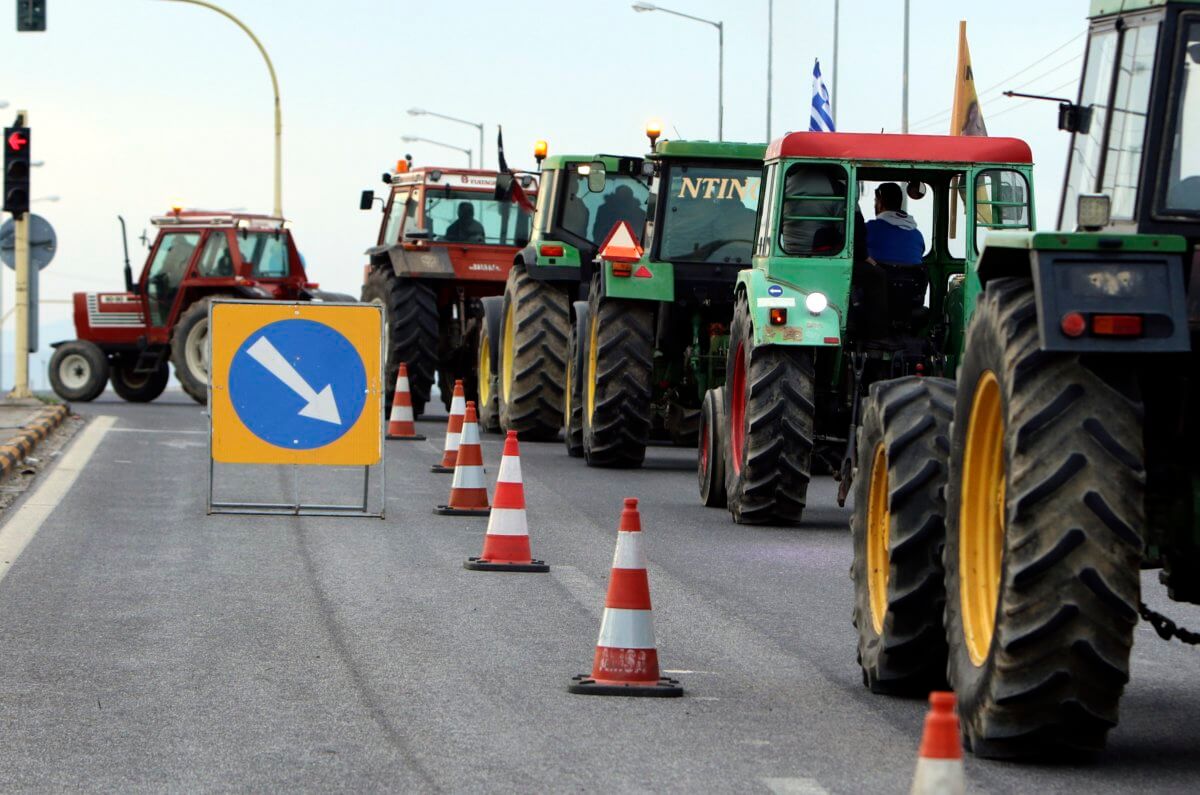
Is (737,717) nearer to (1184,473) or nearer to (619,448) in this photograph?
(1184,473)

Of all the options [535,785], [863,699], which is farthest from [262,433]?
[535,785]

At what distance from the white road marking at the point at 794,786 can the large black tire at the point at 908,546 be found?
1.39 m

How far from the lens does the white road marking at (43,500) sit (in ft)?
42.9

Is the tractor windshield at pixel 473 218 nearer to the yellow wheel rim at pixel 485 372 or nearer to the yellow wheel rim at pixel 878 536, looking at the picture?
the yellow wheel rim at pixel 485 372

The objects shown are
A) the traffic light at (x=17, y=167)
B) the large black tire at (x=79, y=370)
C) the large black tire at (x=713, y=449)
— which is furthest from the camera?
the large black tire at (x=79, y=370)

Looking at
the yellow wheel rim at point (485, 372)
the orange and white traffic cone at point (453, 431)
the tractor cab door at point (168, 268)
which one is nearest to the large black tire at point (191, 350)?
the tractor cab door at point (168, 268)

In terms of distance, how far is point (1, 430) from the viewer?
22.8 meters

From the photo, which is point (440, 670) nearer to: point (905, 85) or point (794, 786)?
point (794, 786)

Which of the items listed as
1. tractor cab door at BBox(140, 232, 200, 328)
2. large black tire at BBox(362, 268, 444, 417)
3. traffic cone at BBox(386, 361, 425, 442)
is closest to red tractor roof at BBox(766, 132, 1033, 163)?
traffic cone at BBox(386, 361, 425, 442)

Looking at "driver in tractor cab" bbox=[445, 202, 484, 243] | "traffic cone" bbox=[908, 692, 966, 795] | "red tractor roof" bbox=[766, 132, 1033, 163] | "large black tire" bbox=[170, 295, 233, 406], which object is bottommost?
"large black tire" bbox=[170, 295, 233, 406]

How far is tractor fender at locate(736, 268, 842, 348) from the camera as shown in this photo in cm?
1427

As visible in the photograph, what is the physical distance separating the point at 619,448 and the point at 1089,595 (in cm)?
1326

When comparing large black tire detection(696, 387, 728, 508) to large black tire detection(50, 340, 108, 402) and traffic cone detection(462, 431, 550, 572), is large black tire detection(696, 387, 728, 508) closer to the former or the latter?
traffic cone detection(462, 431, 550, 572)

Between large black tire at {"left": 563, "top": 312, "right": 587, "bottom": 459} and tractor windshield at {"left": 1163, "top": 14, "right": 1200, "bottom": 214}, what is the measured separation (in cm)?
1367
